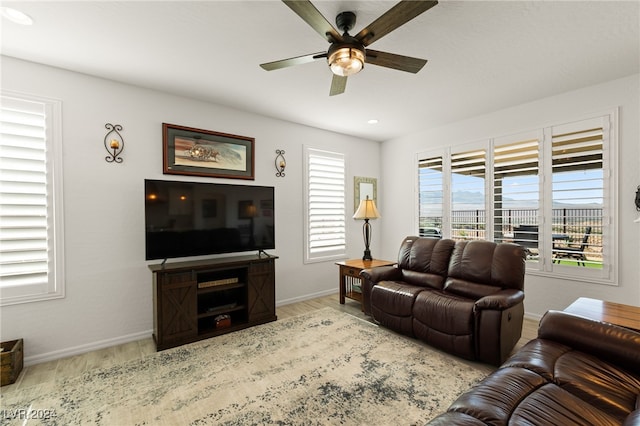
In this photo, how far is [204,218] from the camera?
320cm

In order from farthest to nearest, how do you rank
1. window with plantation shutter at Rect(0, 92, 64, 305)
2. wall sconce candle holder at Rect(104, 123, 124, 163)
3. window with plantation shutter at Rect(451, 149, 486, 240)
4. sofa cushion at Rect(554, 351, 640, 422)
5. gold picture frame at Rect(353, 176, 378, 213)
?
gold picture frame at Rect(353, 176, 378, 213)
window with plantation shutter at Rect(451, 149, 486, 240)
wall sconce candle holder at Rect(104, 123, 124, 163)
window with plantation shutter at Rect(0, 92, 64, 305)
sofa cushion at Rect(554, 351, 640, 422)

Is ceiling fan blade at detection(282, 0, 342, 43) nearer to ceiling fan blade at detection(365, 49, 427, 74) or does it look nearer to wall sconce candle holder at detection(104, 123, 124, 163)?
ceiling fan blade at detection(365, 49, 427, 74)

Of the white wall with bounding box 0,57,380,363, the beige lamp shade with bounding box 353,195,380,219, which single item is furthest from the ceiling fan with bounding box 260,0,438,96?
the beige lamp shade with bounding box 353,195,380,219

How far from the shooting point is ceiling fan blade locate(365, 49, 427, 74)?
1.96m

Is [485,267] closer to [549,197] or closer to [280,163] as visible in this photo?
[549,197]

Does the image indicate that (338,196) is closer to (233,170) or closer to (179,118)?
(233,170)

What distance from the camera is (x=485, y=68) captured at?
9.02 ft

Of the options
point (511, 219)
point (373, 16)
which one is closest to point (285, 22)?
point (373, 16)

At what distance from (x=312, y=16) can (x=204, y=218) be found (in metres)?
2.34

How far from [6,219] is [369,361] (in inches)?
135

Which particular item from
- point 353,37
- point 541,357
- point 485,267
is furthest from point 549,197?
point 353,37

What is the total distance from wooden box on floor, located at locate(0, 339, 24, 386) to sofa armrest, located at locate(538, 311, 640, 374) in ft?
13.0

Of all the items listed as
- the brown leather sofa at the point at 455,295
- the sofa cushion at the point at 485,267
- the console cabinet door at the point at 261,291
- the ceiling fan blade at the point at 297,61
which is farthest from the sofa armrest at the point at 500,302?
the ceiling fan blade at the point at 297,61

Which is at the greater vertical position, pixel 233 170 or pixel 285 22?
pixel 285 22
